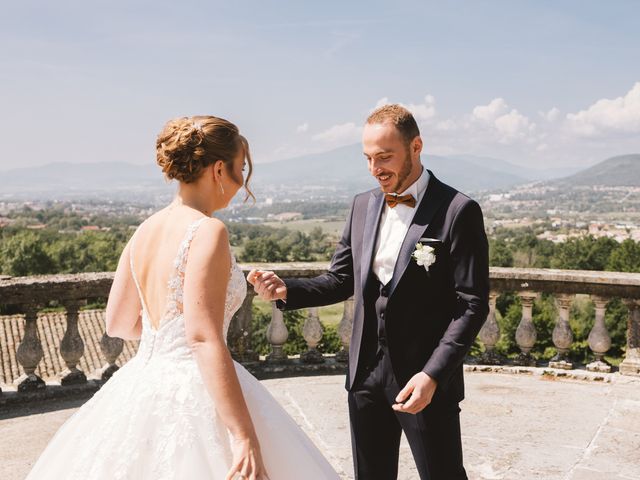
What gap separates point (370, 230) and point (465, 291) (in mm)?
527

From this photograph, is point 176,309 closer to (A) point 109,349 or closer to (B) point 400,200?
(B) point 400,200

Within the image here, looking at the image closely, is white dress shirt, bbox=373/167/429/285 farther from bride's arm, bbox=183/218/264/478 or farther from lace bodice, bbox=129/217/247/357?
bride's arm, bbox=183/218/264/478

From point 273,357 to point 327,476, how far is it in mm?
3895

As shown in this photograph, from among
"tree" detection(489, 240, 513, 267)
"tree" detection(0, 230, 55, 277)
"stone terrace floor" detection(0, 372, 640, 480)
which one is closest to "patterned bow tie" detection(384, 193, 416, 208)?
"stone terrace floor" detection(0, 372, 640, 480)

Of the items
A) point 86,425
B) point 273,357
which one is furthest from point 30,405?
point 86,425

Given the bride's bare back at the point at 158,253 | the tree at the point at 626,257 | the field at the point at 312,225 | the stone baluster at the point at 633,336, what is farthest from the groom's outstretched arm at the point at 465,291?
the field at the point at 312,225

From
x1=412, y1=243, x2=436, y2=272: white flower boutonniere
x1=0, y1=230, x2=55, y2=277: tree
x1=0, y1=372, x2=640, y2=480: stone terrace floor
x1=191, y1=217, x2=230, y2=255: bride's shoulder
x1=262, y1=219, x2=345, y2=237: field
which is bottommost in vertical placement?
x1=262, y1=219, x2=345, y2=237: field

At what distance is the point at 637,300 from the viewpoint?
18.9 ft

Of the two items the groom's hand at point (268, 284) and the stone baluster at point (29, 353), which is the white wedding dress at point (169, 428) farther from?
the stone baluster at point (29, 353)

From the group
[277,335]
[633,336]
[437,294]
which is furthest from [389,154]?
[633,336]

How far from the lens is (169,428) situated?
2145 mm

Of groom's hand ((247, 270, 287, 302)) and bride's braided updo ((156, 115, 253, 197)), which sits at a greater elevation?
bride's braided updo ((156, 115, 253, 197))

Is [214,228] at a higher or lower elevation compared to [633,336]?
higher

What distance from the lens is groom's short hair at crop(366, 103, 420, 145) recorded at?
7.95 feet
